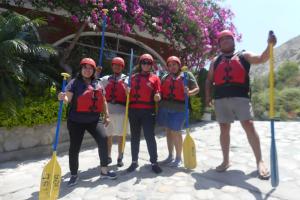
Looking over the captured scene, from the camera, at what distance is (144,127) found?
4.81 metres

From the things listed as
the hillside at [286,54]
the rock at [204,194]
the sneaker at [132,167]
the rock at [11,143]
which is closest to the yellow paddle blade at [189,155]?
the sneaker at [132,167]

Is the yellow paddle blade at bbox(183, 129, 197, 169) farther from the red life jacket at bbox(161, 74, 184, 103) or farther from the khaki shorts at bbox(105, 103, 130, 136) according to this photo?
the khaki shorts at bbox(105, 103, 130, 136)

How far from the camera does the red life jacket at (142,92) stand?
187 inches

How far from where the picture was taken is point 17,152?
5.88 metres

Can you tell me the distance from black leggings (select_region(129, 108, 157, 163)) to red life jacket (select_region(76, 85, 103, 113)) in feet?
2.00

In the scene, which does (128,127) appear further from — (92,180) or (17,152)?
(17,152)

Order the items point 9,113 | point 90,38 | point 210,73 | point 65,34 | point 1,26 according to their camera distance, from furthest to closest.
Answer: point 90,38 < point 65,34 < point 1,26 < point 9,113 < point 210,73

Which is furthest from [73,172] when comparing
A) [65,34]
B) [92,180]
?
[65,34]

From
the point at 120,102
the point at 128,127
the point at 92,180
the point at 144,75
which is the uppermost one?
the point at 144,75

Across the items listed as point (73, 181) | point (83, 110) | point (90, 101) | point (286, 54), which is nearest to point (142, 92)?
point (90, 101)

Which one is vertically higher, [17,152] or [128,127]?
[128,127]

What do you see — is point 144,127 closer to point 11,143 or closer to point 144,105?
point 144,105

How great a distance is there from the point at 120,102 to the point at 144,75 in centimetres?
57

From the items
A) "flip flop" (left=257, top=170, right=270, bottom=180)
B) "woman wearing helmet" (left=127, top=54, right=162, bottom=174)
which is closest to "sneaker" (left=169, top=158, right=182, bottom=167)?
"woman wearing helmet" (left=127, top=54, right=162, bottom=174)
